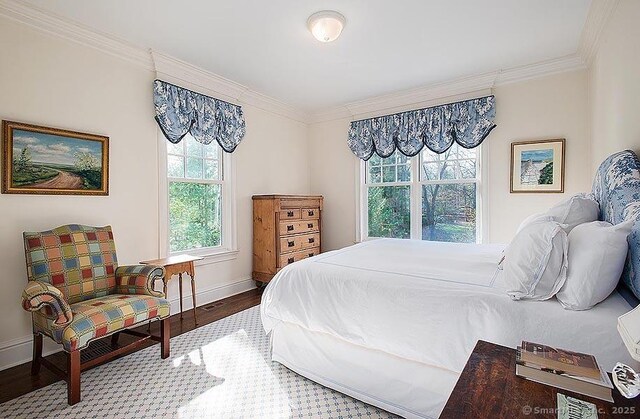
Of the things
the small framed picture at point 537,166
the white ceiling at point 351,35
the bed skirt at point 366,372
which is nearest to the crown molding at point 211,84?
the white ceiling at point 351,35

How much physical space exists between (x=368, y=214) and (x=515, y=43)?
2.71m

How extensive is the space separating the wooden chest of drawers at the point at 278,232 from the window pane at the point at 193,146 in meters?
0.91

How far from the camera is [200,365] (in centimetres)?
233

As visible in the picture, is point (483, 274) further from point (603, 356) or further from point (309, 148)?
point (309, 148)

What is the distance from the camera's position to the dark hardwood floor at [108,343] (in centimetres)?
209

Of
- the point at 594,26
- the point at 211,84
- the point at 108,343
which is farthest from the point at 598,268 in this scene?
the point at 211,84

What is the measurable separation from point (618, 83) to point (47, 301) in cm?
404

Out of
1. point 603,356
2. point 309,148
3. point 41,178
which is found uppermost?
point 309,148

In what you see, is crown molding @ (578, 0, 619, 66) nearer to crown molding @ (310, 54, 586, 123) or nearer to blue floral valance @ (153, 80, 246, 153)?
crown molding @ (310, 54, 586, 123)

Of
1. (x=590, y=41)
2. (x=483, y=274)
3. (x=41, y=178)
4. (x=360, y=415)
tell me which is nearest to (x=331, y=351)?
(x=360, y=415)

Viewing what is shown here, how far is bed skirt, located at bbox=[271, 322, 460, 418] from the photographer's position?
5.33 feet

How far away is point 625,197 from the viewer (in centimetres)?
160

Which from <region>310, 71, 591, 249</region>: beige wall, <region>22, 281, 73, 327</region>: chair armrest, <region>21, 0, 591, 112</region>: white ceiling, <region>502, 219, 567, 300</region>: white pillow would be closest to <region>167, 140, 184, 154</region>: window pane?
<region>21, 0, 591, 112</region>: white ceiling

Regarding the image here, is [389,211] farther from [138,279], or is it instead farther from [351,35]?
[138,279]
